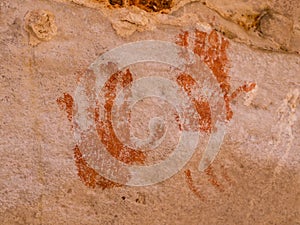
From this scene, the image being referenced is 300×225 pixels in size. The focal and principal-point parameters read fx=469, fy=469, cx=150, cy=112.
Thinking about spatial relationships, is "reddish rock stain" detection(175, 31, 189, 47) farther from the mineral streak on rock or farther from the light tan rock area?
the mineral streak on rock

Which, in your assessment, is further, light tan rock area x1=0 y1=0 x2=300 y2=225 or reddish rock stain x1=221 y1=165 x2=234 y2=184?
reddish rock stain x1=221 y1=165 x2=234 y2=184

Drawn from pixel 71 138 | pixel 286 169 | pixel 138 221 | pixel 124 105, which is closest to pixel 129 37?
pixel 124 105

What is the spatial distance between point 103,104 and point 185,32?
385 mm

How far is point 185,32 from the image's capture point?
1.65 meters

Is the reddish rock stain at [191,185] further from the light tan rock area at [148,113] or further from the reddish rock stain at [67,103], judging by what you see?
the reddish rock stain at [67,103]

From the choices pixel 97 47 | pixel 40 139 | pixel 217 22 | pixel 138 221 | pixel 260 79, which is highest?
pixel 217 22

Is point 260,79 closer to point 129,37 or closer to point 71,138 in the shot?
point 129,37

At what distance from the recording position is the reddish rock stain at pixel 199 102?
64.7 inches

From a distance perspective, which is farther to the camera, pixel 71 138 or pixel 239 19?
pixel 239 19

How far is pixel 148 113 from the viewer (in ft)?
5.32

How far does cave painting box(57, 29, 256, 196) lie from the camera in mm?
1586

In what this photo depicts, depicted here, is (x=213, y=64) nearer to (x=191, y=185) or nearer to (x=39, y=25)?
(x=191, y=185)

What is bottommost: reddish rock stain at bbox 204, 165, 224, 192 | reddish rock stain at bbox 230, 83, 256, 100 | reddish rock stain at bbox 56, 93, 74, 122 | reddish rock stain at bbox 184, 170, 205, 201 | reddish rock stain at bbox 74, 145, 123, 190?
reddish rock stain at bbox 74, 145, 123, 190

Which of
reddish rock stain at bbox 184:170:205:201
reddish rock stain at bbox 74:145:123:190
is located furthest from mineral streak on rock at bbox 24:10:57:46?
reddish rock stain at bbox 184:170:205:201
